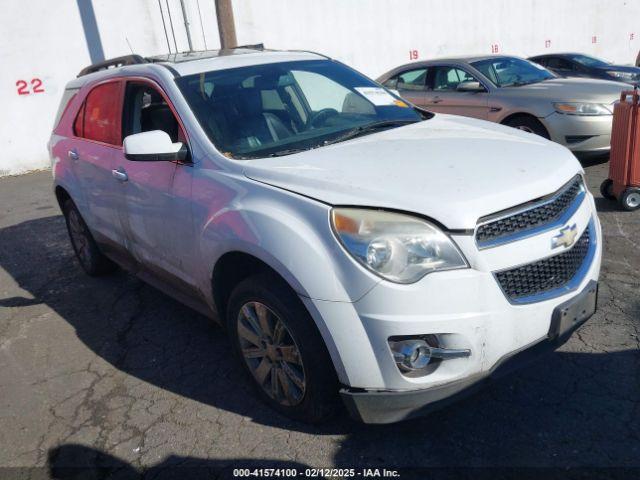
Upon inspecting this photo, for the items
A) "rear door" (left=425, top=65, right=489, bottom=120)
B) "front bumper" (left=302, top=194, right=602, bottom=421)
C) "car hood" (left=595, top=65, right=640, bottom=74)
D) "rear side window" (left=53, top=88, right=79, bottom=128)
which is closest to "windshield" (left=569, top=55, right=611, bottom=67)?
"car hood" (left=595, top=65, right=640, bottom=74)

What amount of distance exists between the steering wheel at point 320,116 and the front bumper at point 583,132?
4.26 metres

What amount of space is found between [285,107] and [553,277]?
1.84 metres

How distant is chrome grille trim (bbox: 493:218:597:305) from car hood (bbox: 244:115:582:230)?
0.27m

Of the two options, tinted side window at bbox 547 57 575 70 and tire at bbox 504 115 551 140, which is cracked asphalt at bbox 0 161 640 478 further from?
tinted side window at bbox 547 57 575 70

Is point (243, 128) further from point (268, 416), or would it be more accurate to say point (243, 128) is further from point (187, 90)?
point (268, 416)

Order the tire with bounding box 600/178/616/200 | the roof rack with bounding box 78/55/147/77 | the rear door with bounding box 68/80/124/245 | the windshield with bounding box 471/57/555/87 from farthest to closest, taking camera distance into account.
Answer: the windshield with bounding box 471/57/555/87 < the tire with bounding box 600/178/616/200 < the roof rack with bounding box 78/55/147/77 < the rear door with bounding box 68/80/124/245

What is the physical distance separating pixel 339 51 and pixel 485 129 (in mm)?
11981

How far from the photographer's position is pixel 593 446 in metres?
2.60

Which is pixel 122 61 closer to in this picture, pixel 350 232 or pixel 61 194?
pixel 61 194

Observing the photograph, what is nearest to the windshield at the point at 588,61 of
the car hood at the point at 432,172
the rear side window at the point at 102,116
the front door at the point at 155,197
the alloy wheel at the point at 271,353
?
the car hood at the point at 432,172

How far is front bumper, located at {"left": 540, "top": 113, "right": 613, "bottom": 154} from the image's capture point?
6.76 metres

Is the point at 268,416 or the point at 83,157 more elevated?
the point at 83,157

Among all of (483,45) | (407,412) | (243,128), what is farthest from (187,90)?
(483,45)

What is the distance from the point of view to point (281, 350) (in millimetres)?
2799
